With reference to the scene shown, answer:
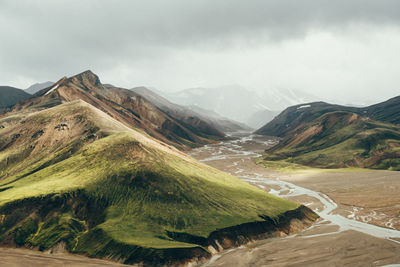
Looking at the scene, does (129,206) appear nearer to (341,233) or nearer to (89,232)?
(89,232)

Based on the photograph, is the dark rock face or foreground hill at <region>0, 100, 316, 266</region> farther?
foreground hill at <region>0, 100, 316, 266</region>

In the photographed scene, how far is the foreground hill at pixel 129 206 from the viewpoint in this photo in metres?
56.0

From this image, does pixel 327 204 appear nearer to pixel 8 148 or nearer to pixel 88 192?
pixel 88 192

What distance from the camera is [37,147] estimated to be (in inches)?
4382

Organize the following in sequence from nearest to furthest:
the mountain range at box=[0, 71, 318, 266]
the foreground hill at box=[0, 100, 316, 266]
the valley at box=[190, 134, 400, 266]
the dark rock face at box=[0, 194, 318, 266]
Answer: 1. the valley at box=[190, 134, 400, 266]
2. the dark rock face at box=[0, 194, 318, 266]
3. the mountain range at box=[0, 71, 318, 266]
4. the foreground hill at box=[0, 100, 316, 266]

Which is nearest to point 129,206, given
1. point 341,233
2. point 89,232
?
point 89,232

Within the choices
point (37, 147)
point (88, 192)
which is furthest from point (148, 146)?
point (37, 147)

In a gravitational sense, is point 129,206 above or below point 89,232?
above

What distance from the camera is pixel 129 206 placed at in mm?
67000

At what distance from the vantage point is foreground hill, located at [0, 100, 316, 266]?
5600 cm

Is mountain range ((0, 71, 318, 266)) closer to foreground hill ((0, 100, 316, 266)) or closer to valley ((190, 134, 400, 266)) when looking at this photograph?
foreground hill ((0, 100, 316, 266))

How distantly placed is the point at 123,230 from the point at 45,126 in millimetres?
85550

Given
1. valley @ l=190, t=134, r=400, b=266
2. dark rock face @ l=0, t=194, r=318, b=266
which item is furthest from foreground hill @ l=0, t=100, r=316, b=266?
valley @ l=190, t=134, r=400, b=266

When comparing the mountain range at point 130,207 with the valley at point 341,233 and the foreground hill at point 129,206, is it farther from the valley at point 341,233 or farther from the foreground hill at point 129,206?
the valley at point 341,233
